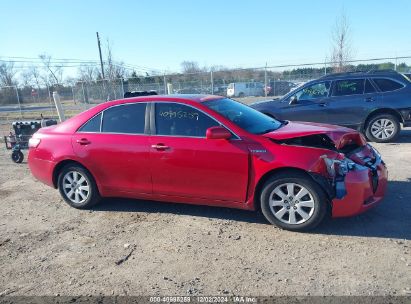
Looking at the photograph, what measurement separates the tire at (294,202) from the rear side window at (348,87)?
609cm

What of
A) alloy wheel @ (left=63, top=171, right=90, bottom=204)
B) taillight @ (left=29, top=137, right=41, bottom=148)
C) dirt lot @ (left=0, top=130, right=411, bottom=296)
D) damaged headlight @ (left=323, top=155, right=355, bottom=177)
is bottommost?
dirt lot @ (left=0, top=130, right=411, bottom=296)

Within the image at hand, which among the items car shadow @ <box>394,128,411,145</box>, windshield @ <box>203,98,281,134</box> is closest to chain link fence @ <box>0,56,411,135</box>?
car shadow @ <box>394,128,411,145</box>

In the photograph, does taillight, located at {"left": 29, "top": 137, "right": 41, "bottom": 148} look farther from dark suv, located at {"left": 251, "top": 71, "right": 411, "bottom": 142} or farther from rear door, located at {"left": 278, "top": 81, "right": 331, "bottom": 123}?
rear door, located at {"left": 278, "top": 81, "right": 331, "bottom": 123}

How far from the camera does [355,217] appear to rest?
4.67 m

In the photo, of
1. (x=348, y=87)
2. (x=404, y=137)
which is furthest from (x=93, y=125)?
(x=404, y=137)

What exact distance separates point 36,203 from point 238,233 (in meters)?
3.59

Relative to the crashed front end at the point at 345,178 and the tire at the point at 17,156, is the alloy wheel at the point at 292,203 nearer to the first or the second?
the crashed front end at the point at 345,178

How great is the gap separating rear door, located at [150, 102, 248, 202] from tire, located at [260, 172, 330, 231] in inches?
12.8

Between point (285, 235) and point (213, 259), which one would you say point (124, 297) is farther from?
point (285, 235)

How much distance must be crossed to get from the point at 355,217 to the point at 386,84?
5.74 metres

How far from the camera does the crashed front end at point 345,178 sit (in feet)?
13.4

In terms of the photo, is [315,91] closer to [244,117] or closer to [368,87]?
[368,87]

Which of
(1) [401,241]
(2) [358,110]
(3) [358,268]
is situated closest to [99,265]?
(3) [358,268]

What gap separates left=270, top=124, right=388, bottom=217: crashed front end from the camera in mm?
4094
